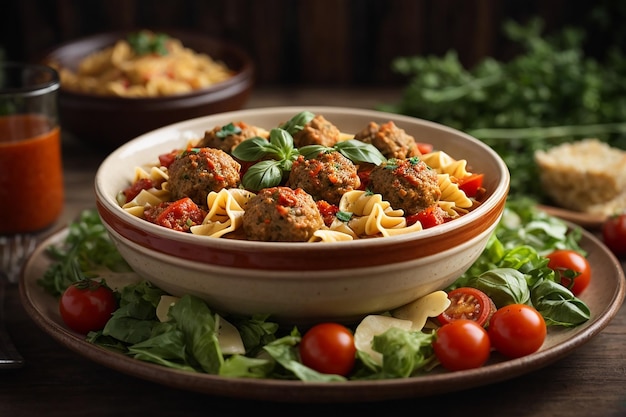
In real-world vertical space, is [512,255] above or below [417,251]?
below

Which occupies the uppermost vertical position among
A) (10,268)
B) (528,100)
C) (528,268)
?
(528,268)

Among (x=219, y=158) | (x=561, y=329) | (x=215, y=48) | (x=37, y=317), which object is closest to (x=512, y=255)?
(x=561, y=329)

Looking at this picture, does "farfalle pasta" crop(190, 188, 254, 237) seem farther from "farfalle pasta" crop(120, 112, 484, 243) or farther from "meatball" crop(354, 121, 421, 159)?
"meatball" crop(354, 121, 421, 159)

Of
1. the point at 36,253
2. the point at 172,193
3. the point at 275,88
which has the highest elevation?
the point at 172,193

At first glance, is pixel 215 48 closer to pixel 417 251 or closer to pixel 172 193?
pixel 172 193

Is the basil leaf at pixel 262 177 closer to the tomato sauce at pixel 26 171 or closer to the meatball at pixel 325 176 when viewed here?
the meatball at pixel 325 176

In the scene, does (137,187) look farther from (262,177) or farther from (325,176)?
(325,176)

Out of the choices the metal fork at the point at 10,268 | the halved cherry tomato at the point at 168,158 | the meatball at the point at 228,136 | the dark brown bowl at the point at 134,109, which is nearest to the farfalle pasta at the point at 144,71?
the dark brown bowl at the point at 134,109

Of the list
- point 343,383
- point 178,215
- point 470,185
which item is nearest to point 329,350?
point 343,383
